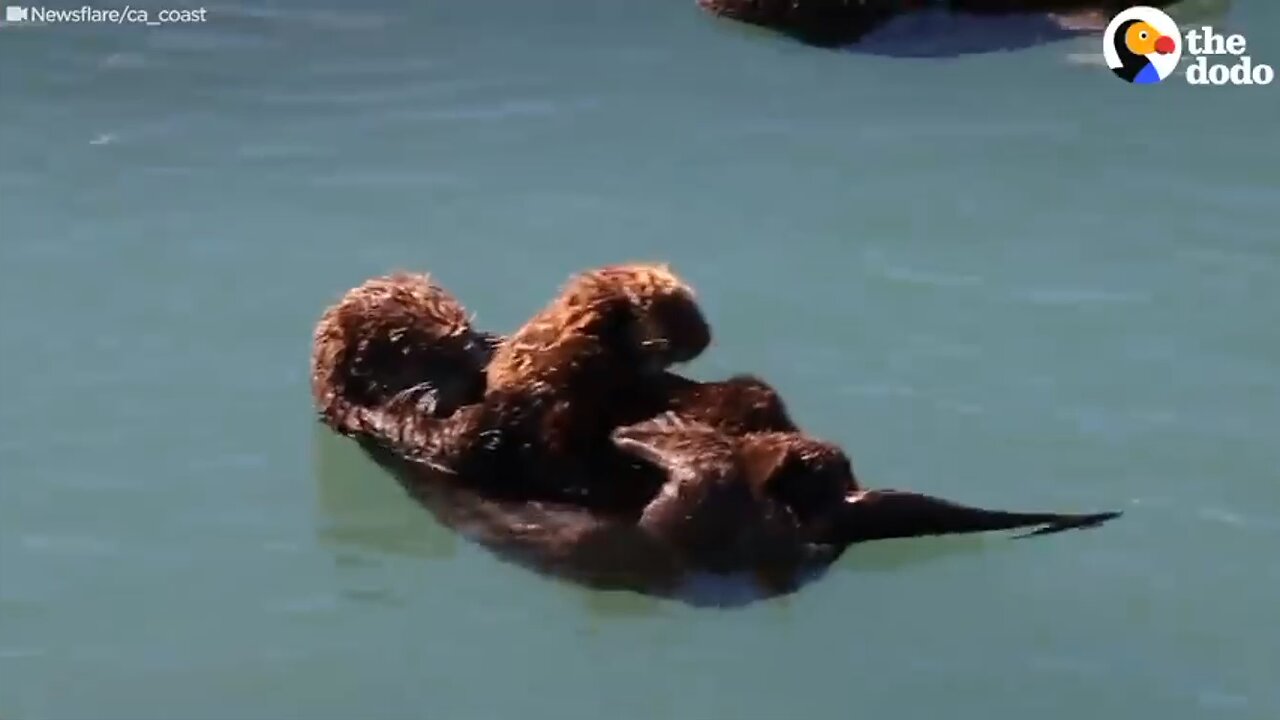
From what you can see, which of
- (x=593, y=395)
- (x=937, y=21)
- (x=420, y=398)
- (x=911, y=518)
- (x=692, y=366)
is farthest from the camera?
(x=937, y=21)

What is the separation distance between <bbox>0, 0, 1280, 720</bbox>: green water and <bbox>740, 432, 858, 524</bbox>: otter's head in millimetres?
204

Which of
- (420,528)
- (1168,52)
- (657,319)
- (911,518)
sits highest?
(1168,52)

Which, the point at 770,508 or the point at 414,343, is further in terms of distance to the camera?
the point at 414,343

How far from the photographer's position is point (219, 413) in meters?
5.71

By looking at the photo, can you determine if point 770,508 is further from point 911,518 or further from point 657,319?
point 657,319

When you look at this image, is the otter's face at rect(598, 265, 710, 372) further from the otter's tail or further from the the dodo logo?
the the dodo logo

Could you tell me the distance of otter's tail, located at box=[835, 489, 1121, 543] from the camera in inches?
190

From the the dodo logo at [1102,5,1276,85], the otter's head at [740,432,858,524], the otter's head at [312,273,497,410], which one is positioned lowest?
the otter's head at [740,432,858,524]

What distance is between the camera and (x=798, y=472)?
15.6 ft

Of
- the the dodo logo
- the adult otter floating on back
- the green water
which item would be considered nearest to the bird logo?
the the dodo logo

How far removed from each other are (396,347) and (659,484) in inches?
35.3

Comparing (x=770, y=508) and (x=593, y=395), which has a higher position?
(x=593, y=395)

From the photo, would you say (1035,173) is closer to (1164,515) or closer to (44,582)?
(1164,515)

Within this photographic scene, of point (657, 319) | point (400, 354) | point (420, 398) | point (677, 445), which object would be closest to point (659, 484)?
point (677, 445)
